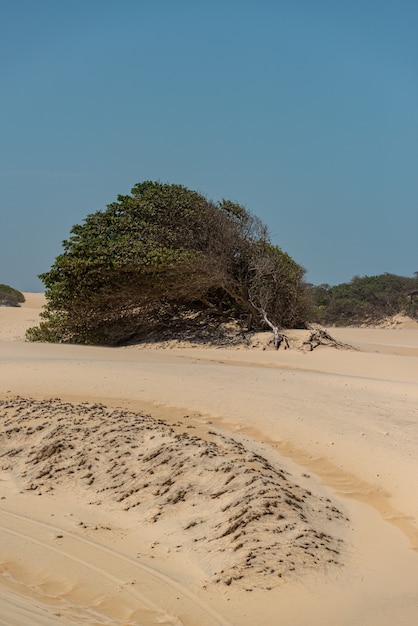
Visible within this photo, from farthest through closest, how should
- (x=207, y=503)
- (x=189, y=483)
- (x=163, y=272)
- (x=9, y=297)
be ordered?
1. (x=9, y=297)
2. (x=163, y=272)
3. (x=189, y=483)
4. (x=207, y=503)

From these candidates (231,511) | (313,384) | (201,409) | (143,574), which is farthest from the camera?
(313,384)

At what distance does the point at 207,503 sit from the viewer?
5.52m

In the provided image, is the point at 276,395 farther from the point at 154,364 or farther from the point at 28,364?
the point at 28,364

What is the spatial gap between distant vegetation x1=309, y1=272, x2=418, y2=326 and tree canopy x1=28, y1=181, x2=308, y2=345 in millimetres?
17557

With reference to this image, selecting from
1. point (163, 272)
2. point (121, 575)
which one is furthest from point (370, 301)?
point (121, 575)

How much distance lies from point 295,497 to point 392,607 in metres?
1.70

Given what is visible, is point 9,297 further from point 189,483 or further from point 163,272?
point 189,483

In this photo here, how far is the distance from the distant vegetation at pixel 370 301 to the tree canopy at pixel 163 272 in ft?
57.6

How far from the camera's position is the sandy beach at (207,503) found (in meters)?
4.13

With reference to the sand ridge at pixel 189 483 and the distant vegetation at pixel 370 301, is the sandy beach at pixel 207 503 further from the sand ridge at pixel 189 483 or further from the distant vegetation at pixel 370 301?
the distant vegetation at pixel 370 301

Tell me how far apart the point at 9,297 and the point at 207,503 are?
39114 mm

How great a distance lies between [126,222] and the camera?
20203mm

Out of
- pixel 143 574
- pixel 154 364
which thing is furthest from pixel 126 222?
pixel 143 574

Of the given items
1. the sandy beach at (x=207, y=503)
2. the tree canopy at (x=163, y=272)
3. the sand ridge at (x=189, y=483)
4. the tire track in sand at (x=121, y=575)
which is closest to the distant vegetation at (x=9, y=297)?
the tree canopy at (x=163, y=272)
